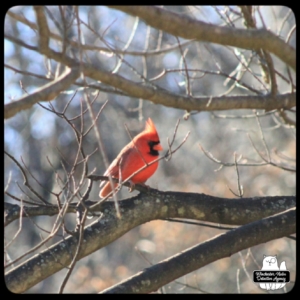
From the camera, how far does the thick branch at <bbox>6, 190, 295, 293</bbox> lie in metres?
3.08

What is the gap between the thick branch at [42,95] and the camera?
213 centimetres

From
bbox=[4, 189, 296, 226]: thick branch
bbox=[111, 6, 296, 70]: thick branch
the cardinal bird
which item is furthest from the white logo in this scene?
bbox=[111, 6, 296, 70]: thick branch

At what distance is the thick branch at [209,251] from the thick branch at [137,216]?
278 mm

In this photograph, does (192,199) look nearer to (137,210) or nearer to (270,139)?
(137,210)

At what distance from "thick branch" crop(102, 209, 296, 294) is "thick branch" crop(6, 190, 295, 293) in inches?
11.0

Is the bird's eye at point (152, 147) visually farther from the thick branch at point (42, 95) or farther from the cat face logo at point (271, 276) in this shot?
the thick branch at point (42, 95)

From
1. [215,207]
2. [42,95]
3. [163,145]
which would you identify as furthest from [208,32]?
[163,145]

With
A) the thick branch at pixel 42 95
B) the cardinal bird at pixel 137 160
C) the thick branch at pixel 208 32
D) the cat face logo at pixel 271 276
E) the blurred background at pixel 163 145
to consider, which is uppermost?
the blurred background at pixel 163 145

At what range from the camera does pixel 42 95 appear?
2172mm

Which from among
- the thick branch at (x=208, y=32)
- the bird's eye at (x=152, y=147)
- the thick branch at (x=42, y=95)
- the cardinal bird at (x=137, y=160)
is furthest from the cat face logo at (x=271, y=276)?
the thick branch at (x=42, y=95)

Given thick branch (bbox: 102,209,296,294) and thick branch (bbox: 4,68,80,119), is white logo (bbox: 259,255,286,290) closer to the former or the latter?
thick branch (bbox: 102,209,296,294)

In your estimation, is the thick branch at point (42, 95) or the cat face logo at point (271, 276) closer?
the thick branch at point (42, 95)

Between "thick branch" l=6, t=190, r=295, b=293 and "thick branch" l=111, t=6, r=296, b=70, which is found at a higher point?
"thick branch" l=111, t=6, r=296, b=70
